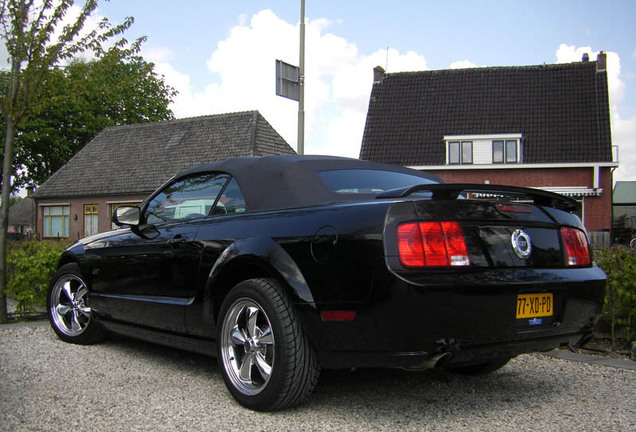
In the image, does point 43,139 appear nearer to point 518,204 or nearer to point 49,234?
point 49,234

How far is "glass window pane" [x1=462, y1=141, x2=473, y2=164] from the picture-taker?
95.2 ft

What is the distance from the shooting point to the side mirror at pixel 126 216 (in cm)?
467

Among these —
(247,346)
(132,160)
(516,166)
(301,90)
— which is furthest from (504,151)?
(247,346)

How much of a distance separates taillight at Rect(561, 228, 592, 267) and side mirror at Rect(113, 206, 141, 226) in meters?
3.01

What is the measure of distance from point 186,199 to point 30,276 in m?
3.37

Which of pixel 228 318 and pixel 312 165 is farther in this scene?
pixel 312 165

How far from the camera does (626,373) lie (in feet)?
14.4

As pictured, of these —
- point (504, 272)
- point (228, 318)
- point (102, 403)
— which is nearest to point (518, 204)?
point (504, 272)

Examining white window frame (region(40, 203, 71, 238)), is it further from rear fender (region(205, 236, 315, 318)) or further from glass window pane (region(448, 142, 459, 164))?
rear fender (region(205, 236, 315, 318))

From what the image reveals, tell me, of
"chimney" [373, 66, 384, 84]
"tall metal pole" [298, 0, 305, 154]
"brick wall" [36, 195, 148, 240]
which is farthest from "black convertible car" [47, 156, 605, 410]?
"brick wall" [36, 195, 148, 240]

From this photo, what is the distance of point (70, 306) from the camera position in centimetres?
555

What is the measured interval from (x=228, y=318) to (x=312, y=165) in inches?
43.3

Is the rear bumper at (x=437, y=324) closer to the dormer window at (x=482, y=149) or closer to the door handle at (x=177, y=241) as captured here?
the door handle at (x=177, y=241)

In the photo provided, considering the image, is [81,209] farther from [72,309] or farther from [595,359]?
[595,359]
